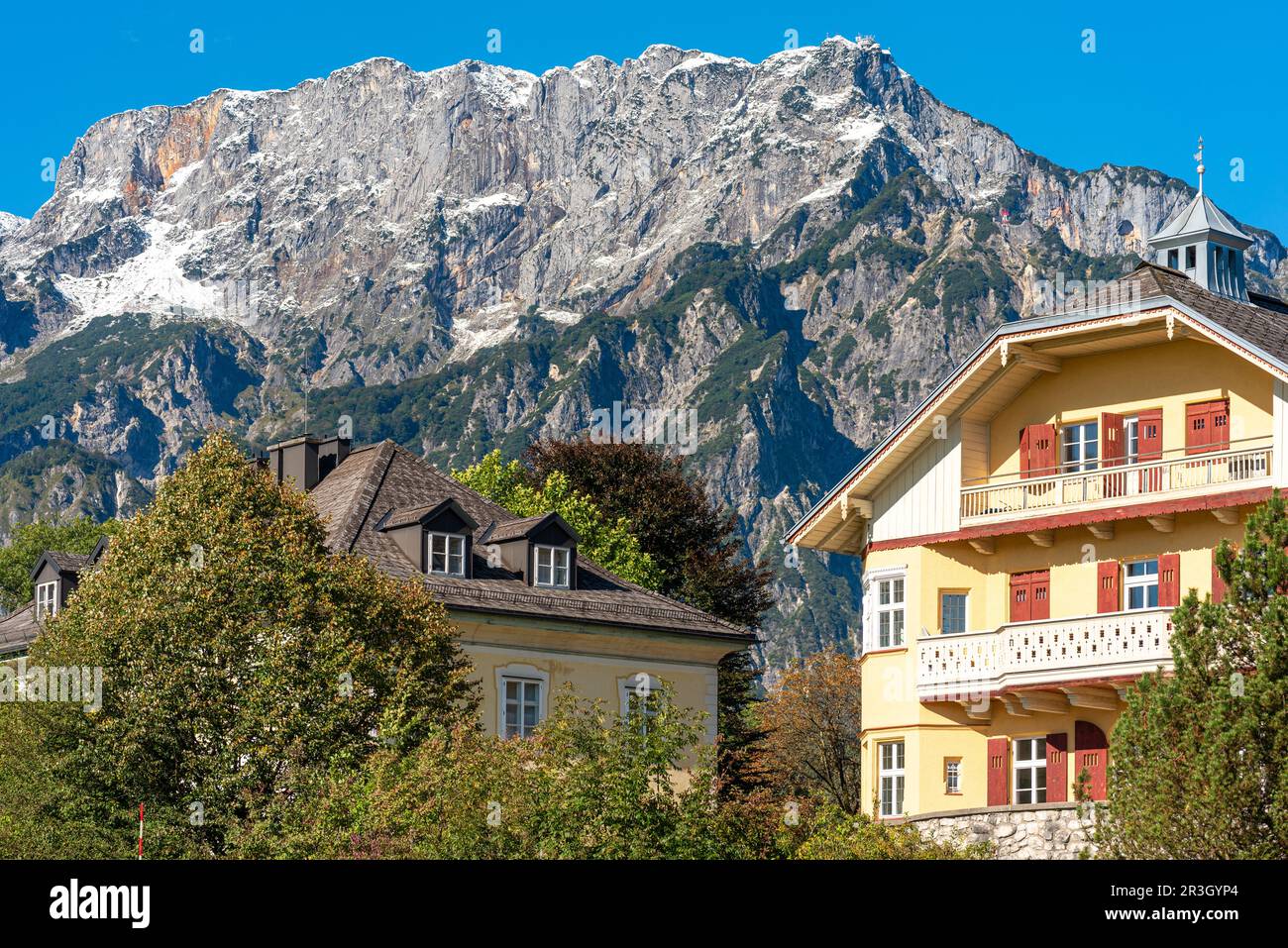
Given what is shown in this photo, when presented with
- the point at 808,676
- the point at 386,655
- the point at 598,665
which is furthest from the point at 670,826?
the point at 808,676

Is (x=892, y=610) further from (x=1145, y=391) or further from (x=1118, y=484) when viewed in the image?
(x=1145, y=391)

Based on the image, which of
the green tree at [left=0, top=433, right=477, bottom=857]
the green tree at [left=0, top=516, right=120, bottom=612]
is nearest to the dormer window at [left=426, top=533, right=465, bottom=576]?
the green tree at [left=0, top=433, right=477, bottom=857]

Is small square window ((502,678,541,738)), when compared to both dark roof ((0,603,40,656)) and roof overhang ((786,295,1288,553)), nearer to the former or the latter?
roof overhang ((786,295,1288,553))

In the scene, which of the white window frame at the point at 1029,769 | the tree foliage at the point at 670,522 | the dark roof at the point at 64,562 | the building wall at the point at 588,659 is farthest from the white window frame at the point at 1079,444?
the tree foliage at the point at 670,522

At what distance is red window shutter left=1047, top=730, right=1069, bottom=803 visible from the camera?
46.8 m

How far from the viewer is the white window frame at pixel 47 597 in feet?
201

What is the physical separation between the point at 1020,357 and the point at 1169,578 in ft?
21.3

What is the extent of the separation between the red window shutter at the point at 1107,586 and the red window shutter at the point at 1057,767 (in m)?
3.13

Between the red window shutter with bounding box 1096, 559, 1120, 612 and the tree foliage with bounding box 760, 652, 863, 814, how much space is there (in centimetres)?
4959

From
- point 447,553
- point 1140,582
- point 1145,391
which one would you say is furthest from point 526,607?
point 1145,391

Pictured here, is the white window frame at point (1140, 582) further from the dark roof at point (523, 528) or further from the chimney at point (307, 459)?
the chimney at point (307, 459)

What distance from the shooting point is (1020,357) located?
1913 inches
